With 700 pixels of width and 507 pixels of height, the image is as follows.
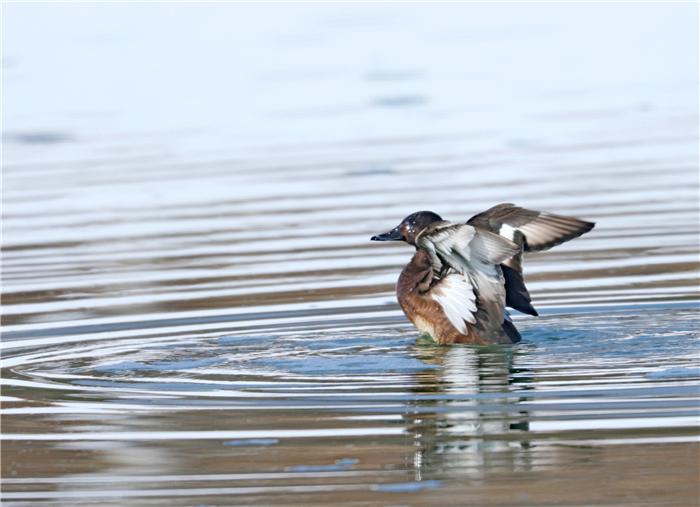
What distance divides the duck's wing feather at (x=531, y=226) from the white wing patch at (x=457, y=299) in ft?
1.11

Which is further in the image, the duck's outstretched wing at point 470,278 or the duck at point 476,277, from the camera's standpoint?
the duck at point 476,277

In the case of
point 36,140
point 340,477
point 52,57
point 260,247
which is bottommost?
point 340,477

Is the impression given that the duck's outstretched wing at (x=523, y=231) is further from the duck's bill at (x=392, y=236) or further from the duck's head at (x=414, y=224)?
the duck's bill at (x=392, y=236)

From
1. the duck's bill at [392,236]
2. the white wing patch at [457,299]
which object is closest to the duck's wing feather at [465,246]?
the white wing patch at [457,299]

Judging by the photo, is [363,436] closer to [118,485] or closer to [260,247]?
[118,485]

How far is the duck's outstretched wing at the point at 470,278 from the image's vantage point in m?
9.40

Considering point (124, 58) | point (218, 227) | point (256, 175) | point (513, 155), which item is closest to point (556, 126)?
point (513, 155)

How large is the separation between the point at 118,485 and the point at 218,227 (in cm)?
731

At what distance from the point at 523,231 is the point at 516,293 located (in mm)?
367

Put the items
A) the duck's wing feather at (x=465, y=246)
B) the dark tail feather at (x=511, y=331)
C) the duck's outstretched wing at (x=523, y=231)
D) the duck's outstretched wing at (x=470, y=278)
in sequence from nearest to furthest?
1. the duck's wing feather at (x=465, y=246)
2. the duck's outstretched wing at (x=470, y=278)
3. the dark tail feather at (x=511, y=331)
4. the duck's outstretched wing at (x=523, y=231)

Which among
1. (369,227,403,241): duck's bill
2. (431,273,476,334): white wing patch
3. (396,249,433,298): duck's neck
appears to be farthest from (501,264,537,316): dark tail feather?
(369,227,403,241): duck's bill

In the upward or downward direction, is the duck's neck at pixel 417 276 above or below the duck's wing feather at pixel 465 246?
below

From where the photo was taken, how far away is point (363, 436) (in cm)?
741

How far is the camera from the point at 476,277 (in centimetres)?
988
